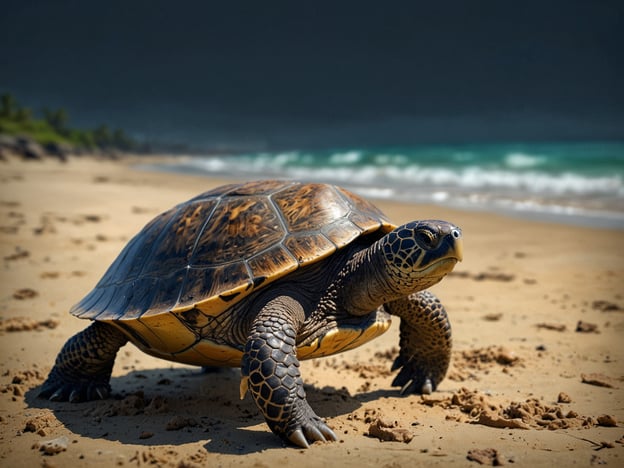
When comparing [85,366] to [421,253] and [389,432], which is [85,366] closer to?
[389,432]

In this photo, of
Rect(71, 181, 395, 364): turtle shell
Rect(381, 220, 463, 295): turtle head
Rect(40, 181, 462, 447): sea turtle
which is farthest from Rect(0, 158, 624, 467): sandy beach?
Rect(381, 220, 463, 295): turtle head

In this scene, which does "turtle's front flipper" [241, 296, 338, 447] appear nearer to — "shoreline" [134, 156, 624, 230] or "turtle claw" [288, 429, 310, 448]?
"turtle claw" [288, 429, 310, 448]

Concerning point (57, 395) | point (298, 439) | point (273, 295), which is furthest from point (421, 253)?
point (57, 395)

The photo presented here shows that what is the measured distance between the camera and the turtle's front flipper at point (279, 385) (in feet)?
9.82

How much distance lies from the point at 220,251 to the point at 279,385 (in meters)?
1.11

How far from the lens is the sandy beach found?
2914 mm

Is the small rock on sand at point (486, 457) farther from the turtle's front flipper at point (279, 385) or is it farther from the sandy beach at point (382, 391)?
the turtle's front flipper at point (279, 385)

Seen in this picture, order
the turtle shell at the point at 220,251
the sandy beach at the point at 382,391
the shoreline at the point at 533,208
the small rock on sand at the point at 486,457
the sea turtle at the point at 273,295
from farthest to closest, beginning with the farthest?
the shoreline at the point at 533,208 < the turtle shell at the point at 220,251 < the sea turtle at the point at 273,295 < the sandy beach at the point at 382,391 < the small rock on sand at the point at 486,457

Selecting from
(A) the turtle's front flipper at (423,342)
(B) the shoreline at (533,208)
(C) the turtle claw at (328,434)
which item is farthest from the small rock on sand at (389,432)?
(B) the shoreline at (533,208)

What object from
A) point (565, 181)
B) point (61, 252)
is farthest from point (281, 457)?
point (565, 181)

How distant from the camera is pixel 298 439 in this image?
2.97 metres

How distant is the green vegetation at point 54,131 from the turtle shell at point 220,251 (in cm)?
4066

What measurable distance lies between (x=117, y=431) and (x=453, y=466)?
6.39 ft

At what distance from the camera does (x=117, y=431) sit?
3.29 meters
